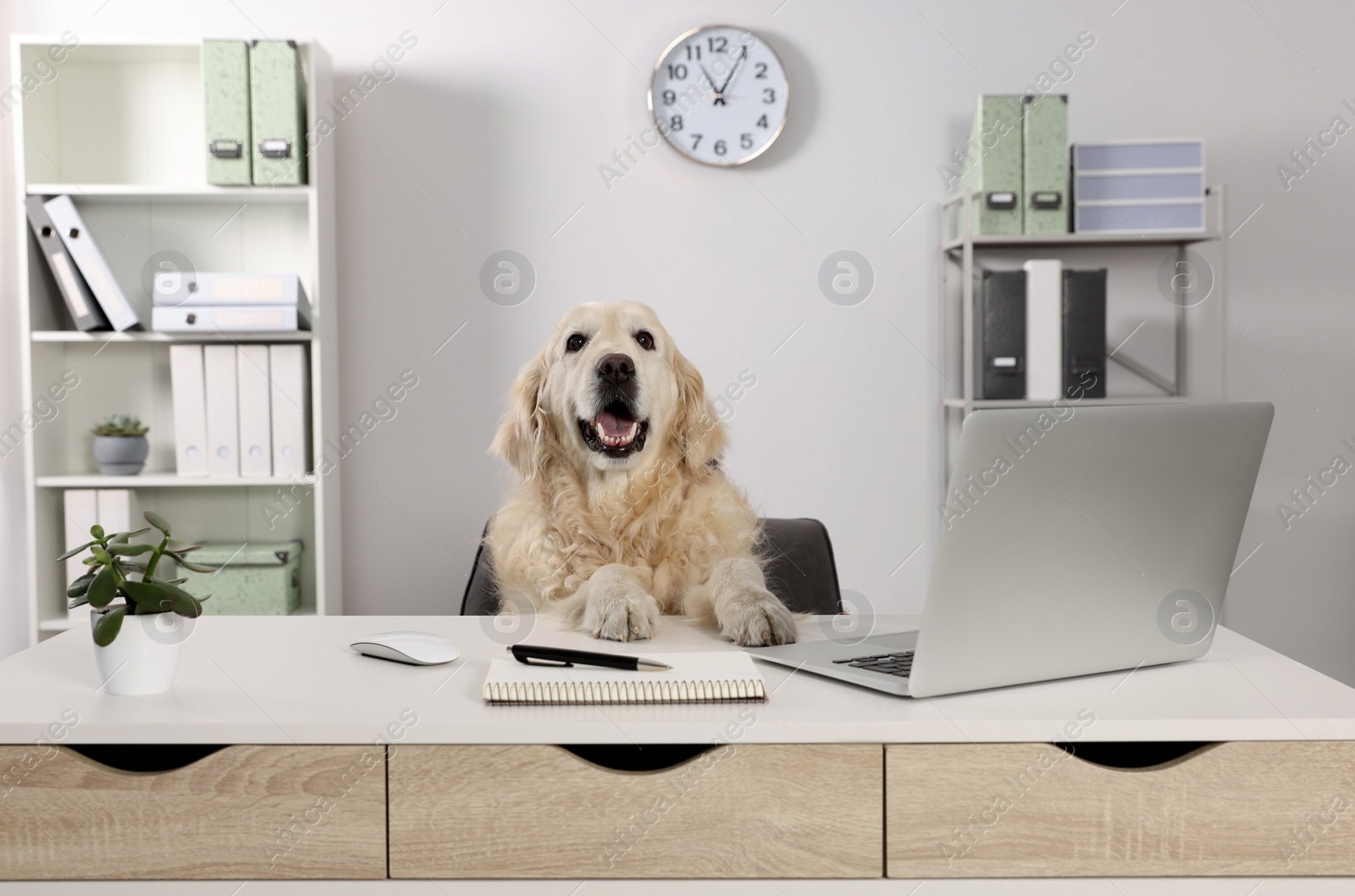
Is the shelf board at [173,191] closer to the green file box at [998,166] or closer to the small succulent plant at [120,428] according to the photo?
the small succulent plant at [120,428]

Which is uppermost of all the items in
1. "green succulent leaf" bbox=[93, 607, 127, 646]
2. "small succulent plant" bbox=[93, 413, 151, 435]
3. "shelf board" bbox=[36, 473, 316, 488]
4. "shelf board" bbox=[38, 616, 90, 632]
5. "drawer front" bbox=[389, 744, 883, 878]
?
"small succulent plant" bbox=[93, 413, 151, 435]

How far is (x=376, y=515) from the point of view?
114 inches

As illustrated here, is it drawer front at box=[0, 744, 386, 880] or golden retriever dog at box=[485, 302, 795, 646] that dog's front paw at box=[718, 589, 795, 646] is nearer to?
golden retriever dog at box=[485, 302, 795, 646]

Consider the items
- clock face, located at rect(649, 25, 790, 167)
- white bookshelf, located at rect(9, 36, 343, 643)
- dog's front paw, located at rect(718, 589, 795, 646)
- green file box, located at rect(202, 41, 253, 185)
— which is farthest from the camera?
A: clock face, located at rect(649, 25, 790, 167)

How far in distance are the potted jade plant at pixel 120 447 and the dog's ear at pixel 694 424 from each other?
5.41 feet

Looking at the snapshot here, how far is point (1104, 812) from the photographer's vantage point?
792 millimetres

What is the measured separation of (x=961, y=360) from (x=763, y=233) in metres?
0.69

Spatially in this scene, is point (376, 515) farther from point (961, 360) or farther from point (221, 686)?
point (221, 686)

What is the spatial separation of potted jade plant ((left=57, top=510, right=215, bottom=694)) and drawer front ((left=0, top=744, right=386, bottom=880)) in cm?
12

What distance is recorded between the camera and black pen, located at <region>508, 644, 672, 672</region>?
96 centimetres

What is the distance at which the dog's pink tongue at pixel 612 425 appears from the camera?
174cm

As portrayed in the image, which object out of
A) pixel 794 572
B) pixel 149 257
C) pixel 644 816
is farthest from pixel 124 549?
pixel 149 257

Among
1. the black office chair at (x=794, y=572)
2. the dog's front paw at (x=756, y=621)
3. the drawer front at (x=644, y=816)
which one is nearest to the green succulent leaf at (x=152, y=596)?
the drawer front at (x=644, y=816)

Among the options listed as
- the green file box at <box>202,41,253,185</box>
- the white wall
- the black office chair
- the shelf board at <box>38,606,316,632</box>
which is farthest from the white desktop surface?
the white wall
